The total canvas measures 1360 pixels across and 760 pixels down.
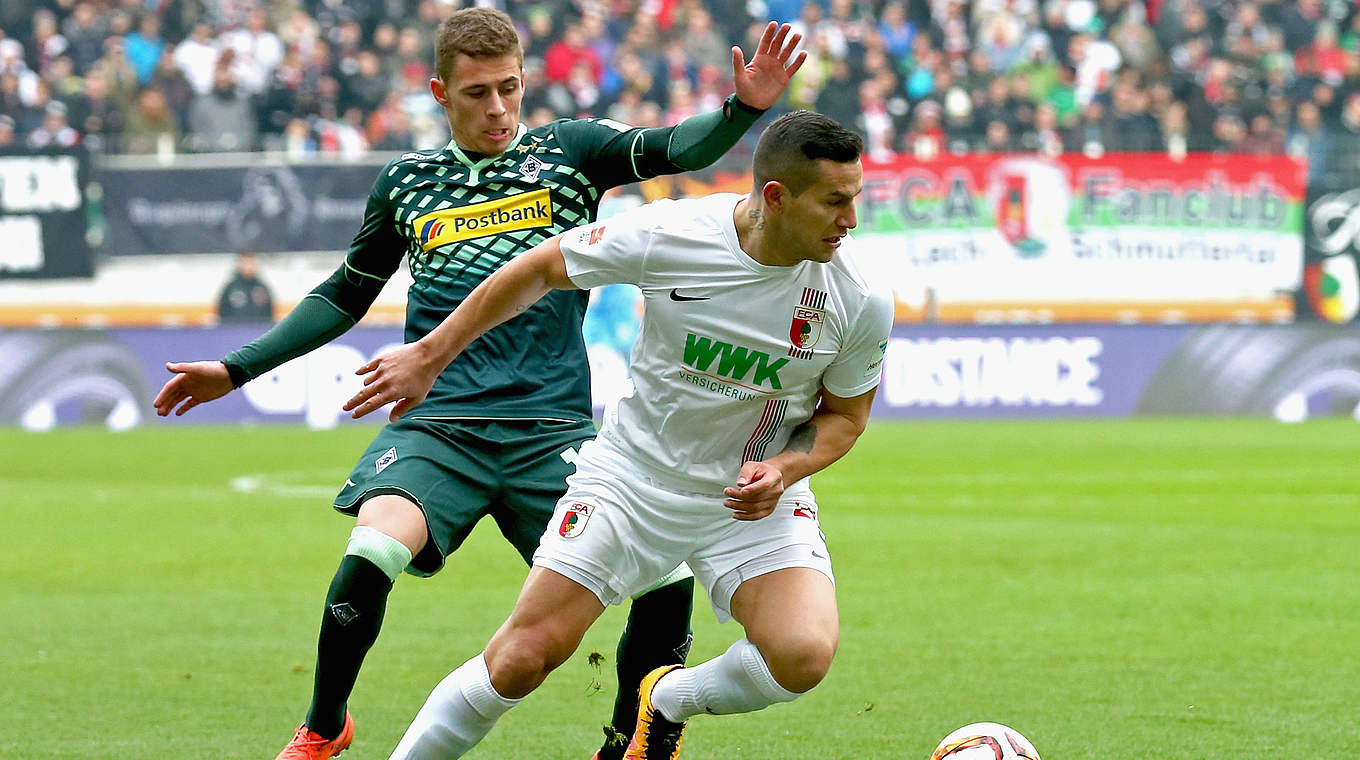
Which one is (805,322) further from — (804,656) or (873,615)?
(873,615)

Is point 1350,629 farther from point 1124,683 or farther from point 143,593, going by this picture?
point 143,593

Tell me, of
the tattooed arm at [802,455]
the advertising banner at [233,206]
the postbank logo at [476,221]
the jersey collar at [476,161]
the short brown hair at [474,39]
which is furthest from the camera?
the advertising banner at [233,206]

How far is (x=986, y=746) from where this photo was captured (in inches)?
197

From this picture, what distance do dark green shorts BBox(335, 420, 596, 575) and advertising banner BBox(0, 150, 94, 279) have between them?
15489mm

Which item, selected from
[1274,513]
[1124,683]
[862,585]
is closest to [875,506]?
[1274,513]

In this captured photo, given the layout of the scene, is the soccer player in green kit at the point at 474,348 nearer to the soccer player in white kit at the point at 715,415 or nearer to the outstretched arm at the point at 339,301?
the outstretched arm at the point at 339,301

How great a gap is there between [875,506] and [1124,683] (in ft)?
22.4

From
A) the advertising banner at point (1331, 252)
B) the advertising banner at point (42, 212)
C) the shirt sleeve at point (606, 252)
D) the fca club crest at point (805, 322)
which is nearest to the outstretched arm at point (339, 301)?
the shirt sleeve at point (606, 252)

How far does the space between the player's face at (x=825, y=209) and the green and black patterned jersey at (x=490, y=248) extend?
31.5 inches

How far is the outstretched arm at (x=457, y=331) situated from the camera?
15.4 ft

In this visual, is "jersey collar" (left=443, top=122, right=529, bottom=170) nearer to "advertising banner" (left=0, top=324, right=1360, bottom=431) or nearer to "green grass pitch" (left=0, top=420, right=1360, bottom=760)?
"green grass pitch" (left=0, top=420, right=1360, bottom=760)

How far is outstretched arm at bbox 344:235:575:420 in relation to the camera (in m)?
4.68

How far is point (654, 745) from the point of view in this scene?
548cm

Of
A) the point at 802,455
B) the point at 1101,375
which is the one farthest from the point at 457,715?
the point at 1101,375
